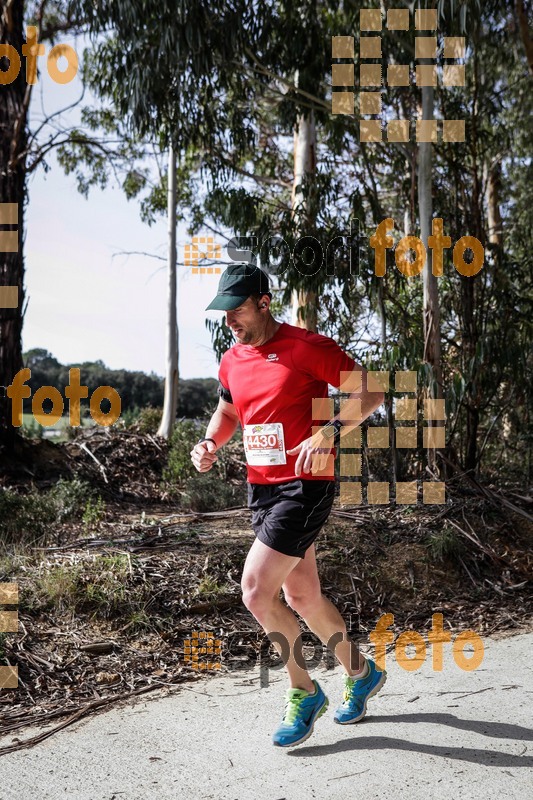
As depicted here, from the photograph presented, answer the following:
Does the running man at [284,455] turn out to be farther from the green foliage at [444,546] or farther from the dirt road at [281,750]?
the green foliage at [444,546]

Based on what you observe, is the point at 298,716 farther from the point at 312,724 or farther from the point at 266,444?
the point at 266,444

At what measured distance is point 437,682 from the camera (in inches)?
167

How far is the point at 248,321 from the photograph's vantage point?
11.4ft

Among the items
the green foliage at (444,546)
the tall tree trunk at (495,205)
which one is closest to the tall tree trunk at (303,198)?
the green foliage at (444,546)

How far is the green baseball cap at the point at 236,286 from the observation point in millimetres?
3355

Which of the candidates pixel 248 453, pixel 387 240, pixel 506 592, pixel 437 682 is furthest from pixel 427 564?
pixel 387 240

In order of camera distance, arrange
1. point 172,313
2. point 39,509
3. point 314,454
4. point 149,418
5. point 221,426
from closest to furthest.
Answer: point 314,454 → point 221,426 → point 39,509 → point 149,418 → point 172,313

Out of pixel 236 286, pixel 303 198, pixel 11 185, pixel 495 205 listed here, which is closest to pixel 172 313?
pixel 303 198

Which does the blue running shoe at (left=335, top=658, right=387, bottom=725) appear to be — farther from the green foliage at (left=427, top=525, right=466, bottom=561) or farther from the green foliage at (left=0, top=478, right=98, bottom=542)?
the green foliage at (left=0, top=478, right=98, bottom=542)

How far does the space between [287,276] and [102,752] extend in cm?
631

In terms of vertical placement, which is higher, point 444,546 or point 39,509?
point 39,509

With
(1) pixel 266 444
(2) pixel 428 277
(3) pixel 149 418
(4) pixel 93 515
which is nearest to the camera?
(1) pixel 266 444

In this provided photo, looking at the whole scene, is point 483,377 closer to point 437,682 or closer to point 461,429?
point 461,429

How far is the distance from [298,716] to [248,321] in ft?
5.52
